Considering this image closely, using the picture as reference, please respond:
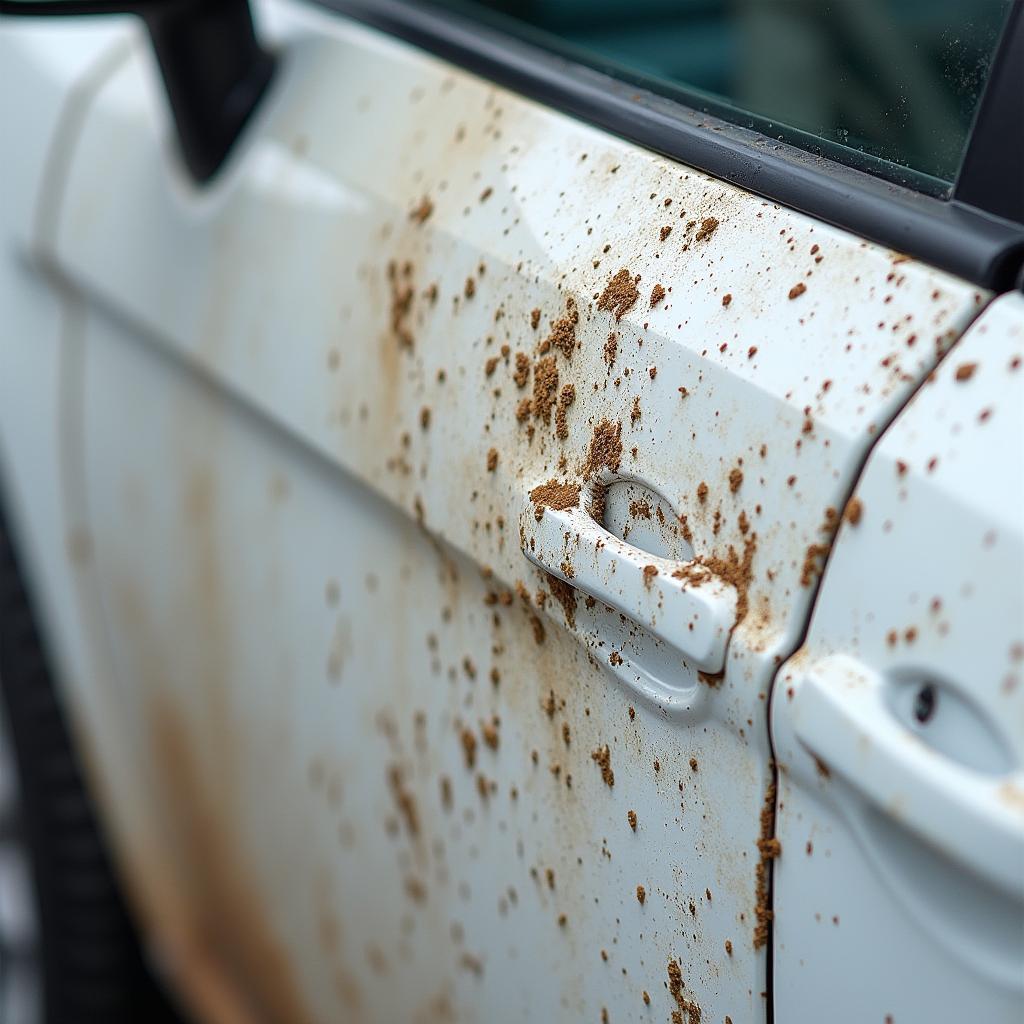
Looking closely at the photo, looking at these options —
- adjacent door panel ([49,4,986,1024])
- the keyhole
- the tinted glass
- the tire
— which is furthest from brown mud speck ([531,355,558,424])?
the tire

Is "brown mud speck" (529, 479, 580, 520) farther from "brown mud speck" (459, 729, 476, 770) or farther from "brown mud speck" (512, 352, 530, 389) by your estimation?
"brown mud speck" (459, 729, 476, 770)

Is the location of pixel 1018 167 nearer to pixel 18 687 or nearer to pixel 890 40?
pixel 890 40

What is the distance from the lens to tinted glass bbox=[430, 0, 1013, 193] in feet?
2.93

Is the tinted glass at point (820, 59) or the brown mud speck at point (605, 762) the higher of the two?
the tinted glass at point (820, 59)

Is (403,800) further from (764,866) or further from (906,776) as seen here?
(906,776)

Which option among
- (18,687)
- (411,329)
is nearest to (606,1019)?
(411,329)

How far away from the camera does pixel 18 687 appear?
1.75 meters

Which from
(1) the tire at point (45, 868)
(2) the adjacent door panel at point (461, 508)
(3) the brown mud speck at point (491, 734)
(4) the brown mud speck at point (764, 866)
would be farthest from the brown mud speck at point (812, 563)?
(1) the tire at point (45, 868)

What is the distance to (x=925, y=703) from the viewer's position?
71cm

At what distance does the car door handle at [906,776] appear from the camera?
65 centimetres

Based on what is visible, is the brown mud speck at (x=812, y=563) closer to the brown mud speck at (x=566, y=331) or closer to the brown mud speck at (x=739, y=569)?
the brown mud speck at (x=739, y=569)

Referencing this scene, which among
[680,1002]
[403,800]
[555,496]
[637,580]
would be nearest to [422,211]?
[555,496]

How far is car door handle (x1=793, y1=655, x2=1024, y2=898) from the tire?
1316 mm

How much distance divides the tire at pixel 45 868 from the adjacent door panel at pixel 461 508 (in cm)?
17
